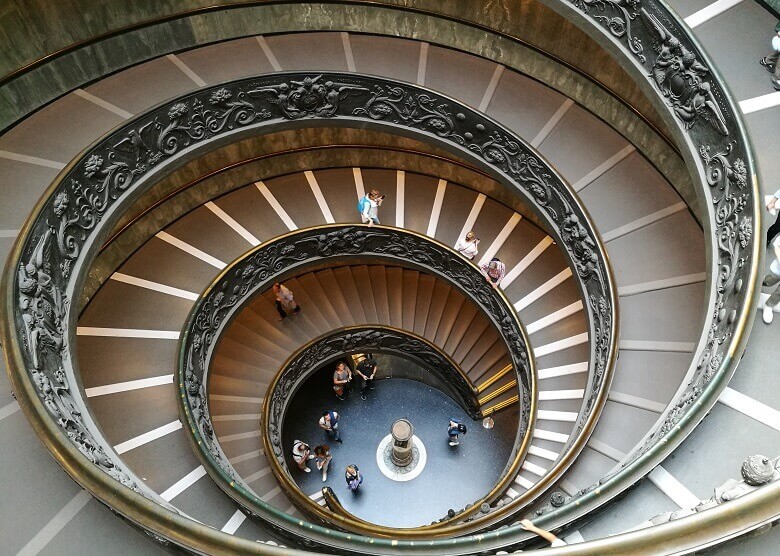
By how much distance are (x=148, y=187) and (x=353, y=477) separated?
7.79 meters

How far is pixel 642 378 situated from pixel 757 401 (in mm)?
3083

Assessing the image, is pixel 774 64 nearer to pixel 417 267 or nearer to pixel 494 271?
pixel 494 271

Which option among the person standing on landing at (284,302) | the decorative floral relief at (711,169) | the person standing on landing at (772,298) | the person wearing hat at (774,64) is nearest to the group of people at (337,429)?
the person standing on landing at (284,302)

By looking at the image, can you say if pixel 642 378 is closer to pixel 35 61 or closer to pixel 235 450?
pixel 235 450

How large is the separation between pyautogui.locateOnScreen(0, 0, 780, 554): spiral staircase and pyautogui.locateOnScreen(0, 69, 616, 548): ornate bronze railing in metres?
0.06

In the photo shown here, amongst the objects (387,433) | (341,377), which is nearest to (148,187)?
(341,377)

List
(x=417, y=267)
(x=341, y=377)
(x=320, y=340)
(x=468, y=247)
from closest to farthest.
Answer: (x=468, y=247) < (x=417, y=267) < (x=320, y=340) < (x=341, y=377)

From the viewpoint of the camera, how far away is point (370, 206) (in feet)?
39.6

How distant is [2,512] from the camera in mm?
5137

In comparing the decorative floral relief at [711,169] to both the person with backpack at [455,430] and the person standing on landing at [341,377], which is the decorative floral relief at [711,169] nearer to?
the person with backpack at [455,430]

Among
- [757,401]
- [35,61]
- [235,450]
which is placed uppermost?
[757,401]

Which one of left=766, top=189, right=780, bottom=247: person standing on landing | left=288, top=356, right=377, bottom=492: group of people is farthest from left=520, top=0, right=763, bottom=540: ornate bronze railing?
left=288, top=356, right=377, bottom=492: group of people

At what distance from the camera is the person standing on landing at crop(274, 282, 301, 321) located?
1302 cm

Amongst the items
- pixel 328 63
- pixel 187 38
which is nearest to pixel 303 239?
pixel 328 63
